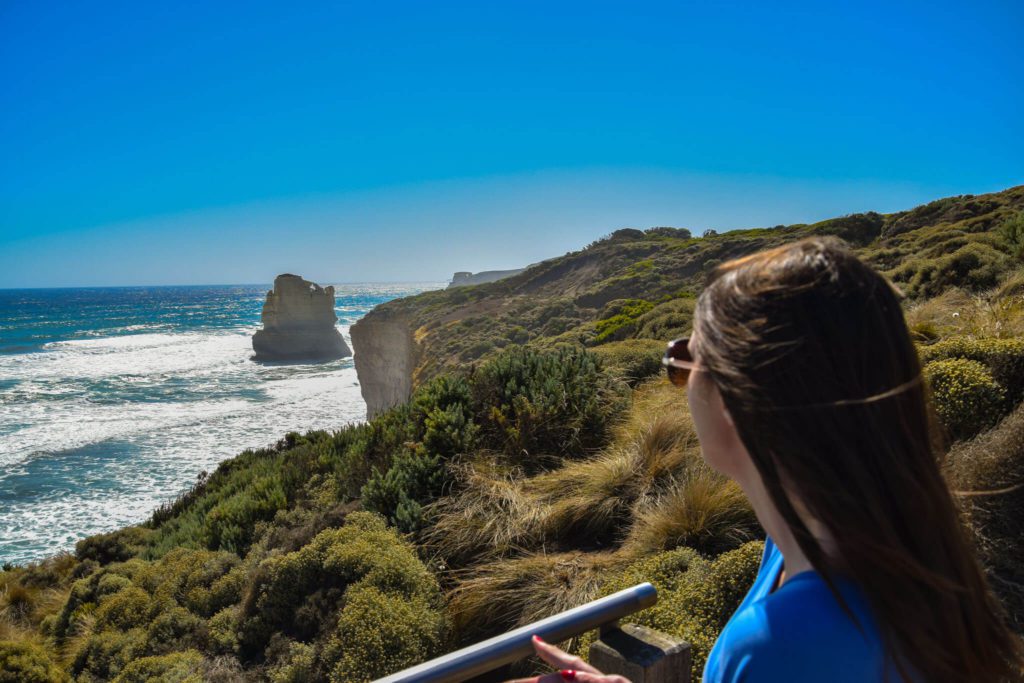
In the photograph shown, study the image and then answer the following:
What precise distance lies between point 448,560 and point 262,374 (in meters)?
42.7

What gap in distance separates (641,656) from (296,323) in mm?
58869

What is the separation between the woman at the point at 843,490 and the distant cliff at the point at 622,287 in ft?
26.4

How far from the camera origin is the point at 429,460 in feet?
18.0

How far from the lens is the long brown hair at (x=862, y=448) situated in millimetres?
759

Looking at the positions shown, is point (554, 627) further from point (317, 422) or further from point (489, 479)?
point (317, 422)

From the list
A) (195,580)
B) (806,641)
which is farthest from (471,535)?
(806,641)

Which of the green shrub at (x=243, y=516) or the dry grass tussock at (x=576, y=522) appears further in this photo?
the green shrub at (x=243, y=516)

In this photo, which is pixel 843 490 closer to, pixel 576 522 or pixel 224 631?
pixel 576 522

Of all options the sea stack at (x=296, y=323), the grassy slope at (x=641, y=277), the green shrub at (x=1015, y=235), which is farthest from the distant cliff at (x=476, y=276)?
the green shrub at (x=1015, y=235)

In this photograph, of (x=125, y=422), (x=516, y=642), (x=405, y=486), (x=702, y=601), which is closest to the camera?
(x=516, y=642)

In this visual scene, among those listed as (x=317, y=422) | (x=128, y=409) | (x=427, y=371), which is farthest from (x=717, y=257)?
(x=128, y=409)

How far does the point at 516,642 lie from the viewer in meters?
1.48

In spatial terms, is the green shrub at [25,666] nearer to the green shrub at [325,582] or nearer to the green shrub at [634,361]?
the green shrub at [325,582]

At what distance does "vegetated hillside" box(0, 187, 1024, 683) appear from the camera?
139 inches
